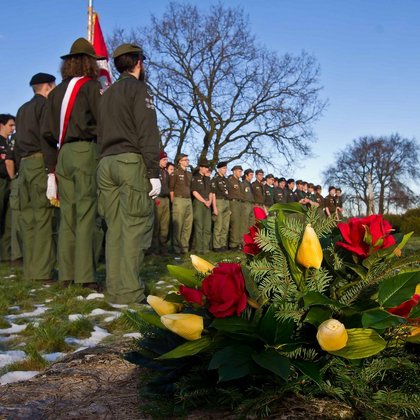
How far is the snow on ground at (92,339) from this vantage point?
3467 millimetres

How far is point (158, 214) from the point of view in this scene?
12.0m

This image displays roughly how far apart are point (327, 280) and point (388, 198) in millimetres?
61682

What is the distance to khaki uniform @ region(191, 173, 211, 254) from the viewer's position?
12.8 meters

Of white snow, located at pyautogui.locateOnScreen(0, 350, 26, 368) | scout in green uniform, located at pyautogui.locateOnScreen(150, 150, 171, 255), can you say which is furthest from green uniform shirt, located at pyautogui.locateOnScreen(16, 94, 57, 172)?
scout in green uniform, located at pyautogui.locateOnScreen(150, 150, 171, 255)

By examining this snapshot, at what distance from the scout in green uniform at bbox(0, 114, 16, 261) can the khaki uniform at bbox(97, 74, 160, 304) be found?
4502 millimetres

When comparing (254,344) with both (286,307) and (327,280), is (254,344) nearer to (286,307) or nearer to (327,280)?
(286,307)

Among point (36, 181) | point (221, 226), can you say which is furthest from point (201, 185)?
point (36, 181)

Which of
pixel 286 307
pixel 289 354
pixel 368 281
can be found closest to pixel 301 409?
pixel 289 354

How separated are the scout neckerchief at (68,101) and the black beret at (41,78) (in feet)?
5.06

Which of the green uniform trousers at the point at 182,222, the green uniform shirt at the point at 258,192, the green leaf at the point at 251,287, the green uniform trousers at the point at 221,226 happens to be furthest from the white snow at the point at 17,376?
the green uniform shirt at the point at 258,192

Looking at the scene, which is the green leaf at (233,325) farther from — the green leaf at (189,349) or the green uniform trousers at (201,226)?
the green uniform trousers at (201,226)

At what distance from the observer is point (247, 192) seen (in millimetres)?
15211

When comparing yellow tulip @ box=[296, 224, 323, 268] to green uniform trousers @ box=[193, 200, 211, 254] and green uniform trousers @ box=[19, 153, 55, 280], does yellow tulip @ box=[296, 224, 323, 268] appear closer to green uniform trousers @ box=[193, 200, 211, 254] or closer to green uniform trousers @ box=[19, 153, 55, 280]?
green uniform trousers @ box=[19, 153, 55, 280]

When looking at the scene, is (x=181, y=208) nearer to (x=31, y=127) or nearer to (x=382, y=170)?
(x=31, y=127)
